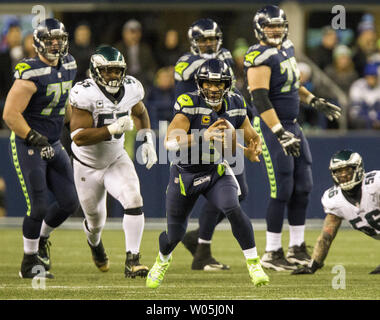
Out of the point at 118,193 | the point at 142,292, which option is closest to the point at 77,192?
the point at 118,193

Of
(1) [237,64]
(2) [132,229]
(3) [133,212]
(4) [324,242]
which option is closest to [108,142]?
(3) [133,212]

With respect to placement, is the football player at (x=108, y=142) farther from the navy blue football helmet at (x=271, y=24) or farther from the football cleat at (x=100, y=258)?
the navy blue football helmet at (x=271, y=24)

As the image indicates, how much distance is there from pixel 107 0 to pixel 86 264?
639cm

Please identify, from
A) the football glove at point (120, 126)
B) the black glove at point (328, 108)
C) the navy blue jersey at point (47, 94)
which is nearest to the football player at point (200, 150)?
the football glove at point (120, 126)

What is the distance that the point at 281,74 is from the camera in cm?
821

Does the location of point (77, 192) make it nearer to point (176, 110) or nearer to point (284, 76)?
point (176, 110)

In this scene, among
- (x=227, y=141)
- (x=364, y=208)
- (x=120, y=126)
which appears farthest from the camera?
(x=364, y=208)

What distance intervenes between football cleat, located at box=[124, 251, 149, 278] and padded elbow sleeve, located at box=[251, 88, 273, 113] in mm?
1514

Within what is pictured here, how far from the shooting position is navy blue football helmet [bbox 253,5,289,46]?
8.16 m

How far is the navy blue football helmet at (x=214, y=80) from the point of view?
6.92 metres

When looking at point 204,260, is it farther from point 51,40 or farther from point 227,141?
point 51,40

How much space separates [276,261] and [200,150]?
165 cm

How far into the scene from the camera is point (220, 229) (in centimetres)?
1219

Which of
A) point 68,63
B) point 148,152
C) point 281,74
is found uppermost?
point 68,63
